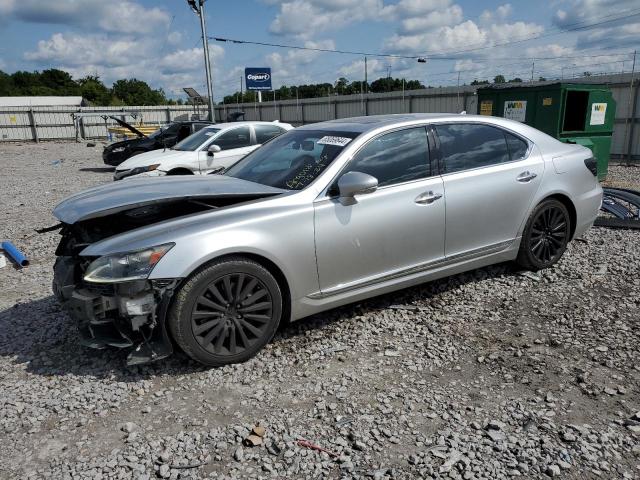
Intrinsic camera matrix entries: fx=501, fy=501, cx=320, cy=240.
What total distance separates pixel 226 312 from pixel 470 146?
259cm

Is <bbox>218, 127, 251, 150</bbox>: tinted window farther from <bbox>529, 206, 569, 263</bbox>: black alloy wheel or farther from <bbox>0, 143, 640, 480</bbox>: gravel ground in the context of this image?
<bbox>529, 206, 569, 263</bbox>: black alloy wheel

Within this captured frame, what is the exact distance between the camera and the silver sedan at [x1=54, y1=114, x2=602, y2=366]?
3.18 metres

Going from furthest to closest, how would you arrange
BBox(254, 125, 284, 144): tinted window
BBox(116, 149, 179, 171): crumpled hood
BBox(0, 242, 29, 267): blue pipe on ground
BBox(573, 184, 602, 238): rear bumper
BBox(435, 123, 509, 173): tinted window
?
BBox(254, 125, 284, 144): tinted window < BBox(116, 149, 179, 171): crumpled hood < BBox(0, 242, 29, 267): blue pipe on ground < BBox(573, 184, 602, 238): rear bumper < BBox(435, 123, 509, 173): tinted window

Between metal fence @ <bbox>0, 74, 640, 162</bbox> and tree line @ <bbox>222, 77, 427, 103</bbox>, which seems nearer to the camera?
metal fence @ <bbox>0, 74, 640, 162</bbox>

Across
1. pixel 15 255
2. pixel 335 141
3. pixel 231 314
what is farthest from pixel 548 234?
pixel 15 255

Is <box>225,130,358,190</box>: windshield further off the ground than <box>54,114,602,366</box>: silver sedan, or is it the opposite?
<box>225,130,358,190</box>: windshield

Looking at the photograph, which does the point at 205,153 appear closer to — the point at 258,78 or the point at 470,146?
the point at 470,146

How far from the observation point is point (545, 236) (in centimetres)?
491

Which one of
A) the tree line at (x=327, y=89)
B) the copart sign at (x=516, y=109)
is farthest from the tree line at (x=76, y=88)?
the copart sign at (x=516, y=109)

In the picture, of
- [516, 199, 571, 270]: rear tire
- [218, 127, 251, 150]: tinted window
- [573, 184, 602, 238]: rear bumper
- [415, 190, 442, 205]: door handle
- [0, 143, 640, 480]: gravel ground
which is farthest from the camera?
[218, 127, 251, 150]: tinted window

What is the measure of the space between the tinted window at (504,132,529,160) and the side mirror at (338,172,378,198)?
1774 mm

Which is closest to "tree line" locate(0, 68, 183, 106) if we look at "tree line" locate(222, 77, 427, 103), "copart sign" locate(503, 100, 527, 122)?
"tree line" locate(222, 77, 427, 103)

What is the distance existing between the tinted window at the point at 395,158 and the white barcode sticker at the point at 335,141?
0.52 feet

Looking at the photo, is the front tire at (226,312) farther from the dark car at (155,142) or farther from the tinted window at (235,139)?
the dark car at (155,142)
